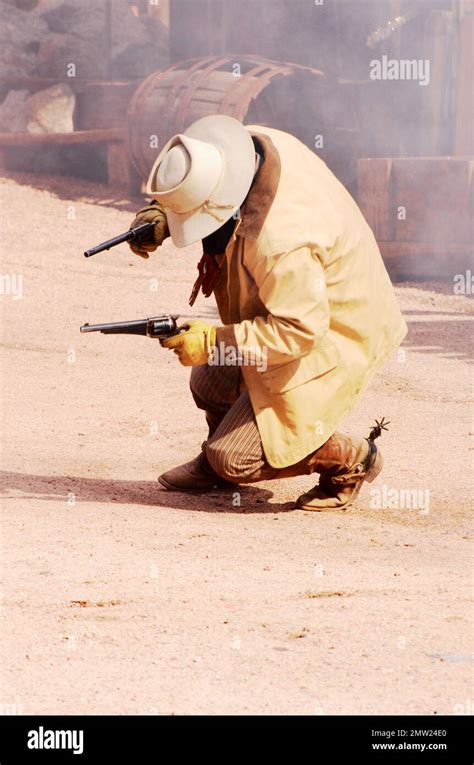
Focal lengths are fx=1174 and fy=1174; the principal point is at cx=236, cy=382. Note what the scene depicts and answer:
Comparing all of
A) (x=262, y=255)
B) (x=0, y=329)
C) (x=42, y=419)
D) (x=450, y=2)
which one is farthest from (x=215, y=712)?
(x=450, y=2)

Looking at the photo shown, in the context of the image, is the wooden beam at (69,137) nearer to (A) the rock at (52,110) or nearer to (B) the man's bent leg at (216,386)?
(A) the rock at (52,110)

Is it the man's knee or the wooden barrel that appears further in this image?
the wooden barrel

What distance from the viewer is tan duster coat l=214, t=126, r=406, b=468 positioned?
393 centimetres

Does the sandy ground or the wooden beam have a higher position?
the wooden beam

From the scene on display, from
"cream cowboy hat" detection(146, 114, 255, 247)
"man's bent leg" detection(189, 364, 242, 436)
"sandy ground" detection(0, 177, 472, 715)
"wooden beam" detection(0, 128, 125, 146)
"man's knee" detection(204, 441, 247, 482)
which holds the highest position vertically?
"wooden beam" detection(0, 128, 125, 146)

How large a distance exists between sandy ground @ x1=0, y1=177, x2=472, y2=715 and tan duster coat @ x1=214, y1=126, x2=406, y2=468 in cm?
45

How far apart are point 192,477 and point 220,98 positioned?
324 inches

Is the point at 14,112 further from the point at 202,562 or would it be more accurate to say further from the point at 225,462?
the point at 202,562

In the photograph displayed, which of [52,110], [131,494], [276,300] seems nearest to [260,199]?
[276,300]

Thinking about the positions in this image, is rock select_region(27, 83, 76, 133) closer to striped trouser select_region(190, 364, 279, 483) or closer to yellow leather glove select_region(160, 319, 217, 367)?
striped trouser select_region(190, 364, 279, 483)

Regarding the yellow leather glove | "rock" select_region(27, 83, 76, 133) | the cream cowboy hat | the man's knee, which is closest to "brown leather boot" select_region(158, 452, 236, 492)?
the man's knee

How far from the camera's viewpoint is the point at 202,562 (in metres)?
3.72

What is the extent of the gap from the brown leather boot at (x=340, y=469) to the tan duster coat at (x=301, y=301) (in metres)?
0.16

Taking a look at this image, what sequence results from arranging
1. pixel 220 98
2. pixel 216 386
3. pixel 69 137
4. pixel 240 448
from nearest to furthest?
pixel 240 448
pixel 216 386
pixel 220 98
pixel 69 137
